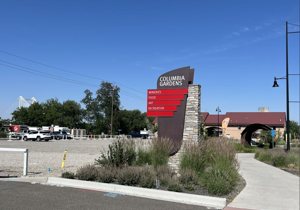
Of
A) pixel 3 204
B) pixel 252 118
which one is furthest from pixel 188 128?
pixel 252 118

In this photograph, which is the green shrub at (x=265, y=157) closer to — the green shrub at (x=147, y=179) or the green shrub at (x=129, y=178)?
the green shrub at (x=147, y=179)

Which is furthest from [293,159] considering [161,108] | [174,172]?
[174,172]

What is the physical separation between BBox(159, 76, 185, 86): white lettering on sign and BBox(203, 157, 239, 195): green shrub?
201 inches

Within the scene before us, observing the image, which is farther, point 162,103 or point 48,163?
point 48,163

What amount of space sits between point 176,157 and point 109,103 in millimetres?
78225

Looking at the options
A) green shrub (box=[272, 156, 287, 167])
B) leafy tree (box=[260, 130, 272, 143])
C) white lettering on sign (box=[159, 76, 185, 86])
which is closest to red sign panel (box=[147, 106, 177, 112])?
white lettering on sign (box=[159, 76, 185, 86])

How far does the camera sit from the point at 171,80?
14.3m

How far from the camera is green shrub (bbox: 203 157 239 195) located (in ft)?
27.5

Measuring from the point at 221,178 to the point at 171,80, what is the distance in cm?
666

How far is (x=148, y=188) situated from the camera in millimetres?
8531

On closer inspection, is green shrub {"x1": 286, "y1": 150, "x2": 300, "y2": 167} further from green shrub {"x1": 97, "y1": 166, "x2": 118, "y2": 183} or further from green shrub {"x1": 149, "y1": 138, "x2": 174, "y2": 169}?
green shrub {"x1": 97, "y1": 166, "x2": 118, "y2": 183}

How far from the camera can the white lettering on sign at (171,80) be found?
1410 cm

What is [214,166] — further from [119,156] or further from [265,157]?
[265,157]

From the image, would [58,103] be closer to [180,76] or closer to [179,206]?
[180,76]
